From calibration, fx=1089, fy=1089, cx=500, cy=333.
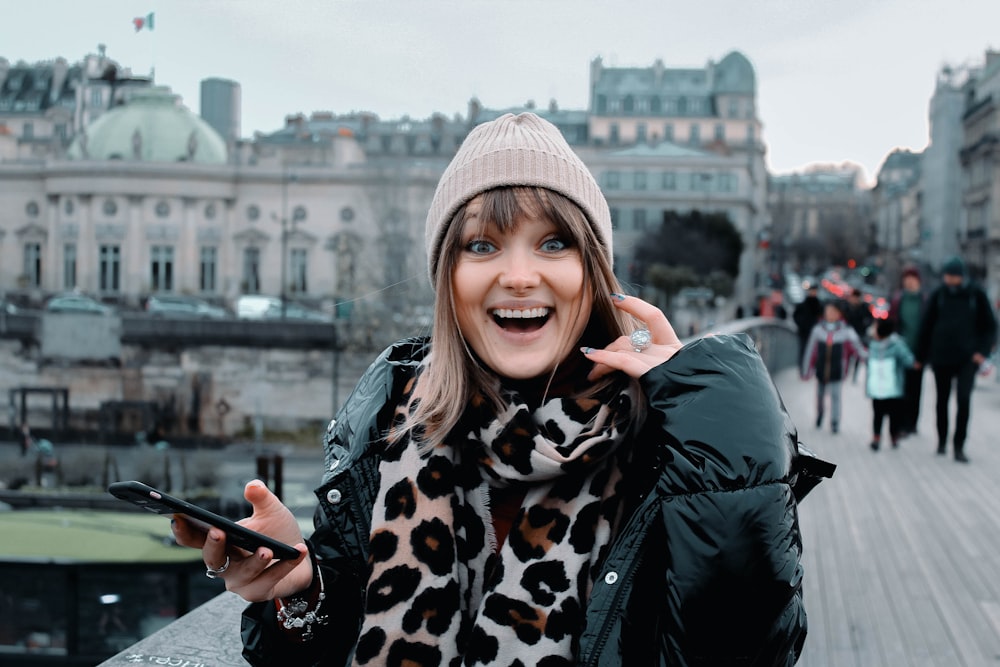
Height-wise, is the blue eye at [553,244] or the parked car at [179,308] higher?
the blue eye at [553,244]

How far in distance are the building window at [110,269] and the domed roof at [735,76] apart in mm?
45391

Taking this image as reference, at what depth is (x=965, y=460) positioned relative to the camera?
8812mm

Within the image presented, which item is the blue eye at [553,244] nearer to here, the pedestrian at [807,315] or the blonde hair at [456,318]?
the blonde hair at [456,318]

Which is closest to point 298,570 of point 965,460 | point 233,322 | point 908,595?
point 908,595

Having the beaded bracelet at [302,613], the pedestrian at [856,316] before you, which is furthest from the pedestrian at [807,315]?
the beaded bracelet at [302,613]

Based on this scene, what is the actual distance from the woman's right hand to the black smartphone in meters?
0.01

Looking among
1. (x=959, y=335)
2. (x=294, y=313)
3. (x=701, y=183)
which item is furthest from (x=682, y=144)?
(x=959, y=335)

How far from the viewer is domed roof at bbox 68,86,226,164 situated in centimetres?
5728

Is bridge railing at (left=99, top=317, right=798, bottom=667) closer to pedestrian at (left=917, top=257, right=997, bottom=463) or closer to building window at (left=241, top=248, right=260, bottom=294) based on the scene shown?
pedestrian at (left=917, top=257, right=997, bottom=463)

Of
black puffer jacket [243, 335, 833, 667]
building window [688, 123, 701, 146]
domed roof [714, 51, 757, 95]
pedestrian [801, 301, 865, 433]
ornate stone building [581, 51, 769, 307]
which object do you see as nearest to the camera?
black puffer jacket [243, 335, 833, 667]

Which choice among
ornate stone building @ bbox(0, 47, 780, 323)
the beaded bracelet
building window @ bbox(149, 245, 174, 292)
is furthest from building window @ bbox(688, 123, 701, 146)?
the beaded bracelet

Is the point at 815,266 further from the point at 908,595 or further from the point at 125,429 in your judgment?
the point at 908,595

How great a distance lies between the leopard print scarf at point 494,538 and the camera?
1951mm

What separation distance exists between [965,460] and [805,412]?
11.2 ft
